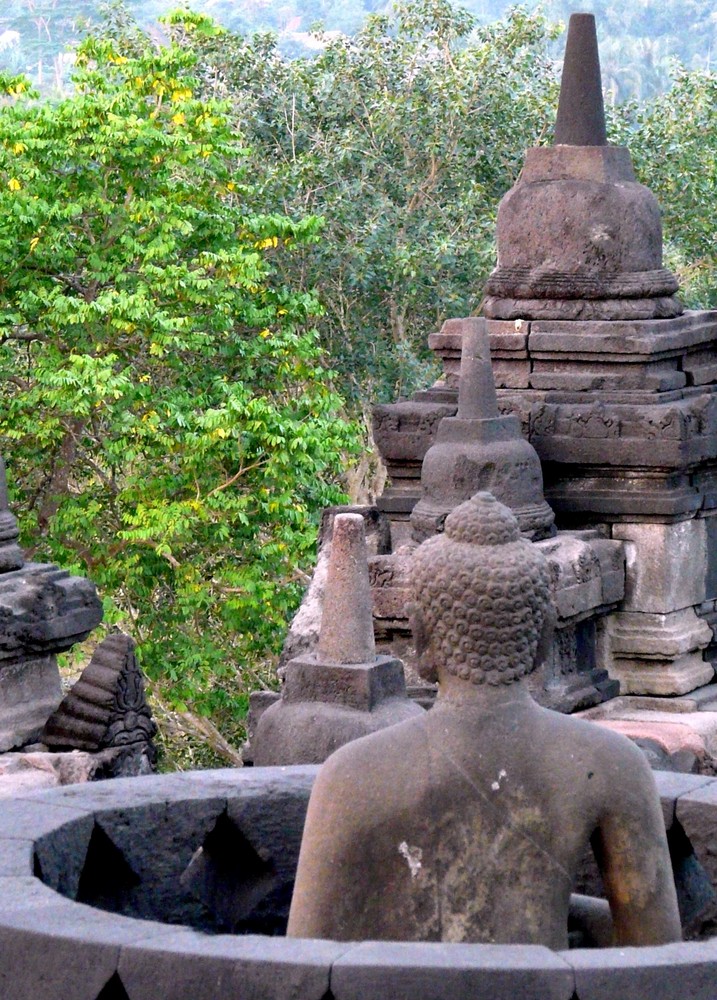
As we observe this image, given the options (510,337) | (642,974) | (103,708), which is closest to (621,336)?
(510,337)

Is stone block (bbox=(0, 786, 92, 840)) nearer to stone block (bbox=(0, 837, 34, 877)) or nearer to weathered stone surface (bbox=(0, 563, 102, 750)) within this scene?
stone block (bbox=(0, 837, 34, 877))

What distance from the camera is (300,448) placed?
15109 mm

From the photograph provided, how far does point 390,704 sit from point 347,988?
12.4ft

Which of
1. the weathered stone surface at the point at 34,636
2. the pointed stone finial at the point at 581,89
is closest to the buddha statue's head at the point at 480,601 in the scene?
the weathered stone surface at the point at 34,636

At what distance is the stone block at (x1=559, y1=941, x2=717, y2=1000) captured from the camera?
2.88 meters

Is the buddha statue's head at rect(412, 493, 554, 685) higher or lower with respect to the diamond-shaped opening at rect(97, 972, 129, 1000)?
higher

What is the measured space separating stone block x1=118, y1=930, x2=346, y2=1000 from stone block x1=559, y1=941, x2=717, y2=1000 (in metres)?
0.37

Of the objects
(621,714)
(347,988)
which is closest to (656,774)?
(347,988)

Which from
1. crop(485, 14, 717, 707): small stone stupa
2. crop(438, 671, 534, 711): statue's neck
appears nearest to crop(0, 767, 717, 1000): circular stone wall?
crop(438, 671, 534, 711): statue's neck

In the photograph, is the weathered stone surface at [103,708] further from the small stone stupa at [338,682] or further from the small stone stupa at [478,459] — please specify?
the small stone stupa at [478,459]

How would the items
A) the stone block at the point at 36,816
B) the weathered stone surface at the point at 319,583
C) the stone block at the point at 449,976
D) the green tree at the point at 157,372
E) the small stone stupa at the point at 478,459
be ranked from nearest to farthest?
the stone block at the point at 449,976, the stone block at the point at 36,816, the weathered stone surface at the point at 319,583, the small stone stupa at the point at 478,459, the green tree at the point at 157,372

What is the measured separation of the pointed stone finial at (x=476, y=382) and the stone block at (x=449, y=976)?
5.31 m

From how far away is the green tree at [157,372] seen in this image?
15016mm

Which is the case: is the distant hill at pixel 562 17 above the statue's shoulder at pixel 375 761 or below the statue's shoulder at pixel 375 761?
above
